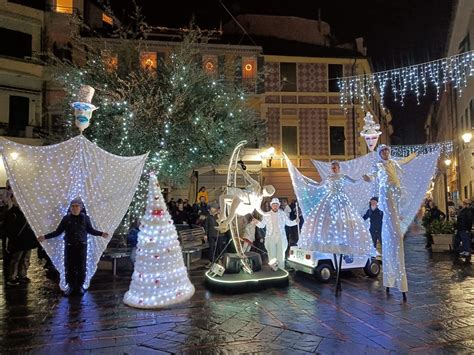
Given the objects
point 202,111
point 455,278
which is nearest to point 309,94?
point 202,111

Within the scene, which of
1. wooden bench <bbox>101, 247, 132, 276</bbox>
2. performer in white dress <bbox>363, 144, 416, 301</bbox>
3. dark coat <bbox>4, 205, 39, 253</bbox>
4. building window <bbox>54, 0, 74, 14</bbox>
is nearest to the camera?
performer in white dress <bbox>363, 144, 416, 301</bbox>

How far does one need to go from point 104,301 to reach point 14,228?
3001 millimetres

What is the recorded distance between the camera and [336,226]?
797 cm

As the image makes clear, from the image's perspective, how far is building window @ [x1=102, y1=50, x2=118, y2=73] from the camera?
12.6 m

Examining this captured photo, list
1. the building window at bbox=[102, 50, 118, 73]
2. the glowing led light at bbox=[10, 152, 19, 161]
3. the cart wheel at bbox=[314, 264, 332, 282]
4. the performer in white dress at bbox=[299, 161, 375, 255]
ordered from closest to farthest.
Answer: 1. the glowing led light at bbox=[10, 152, 19, 161]
2. the performer in white dress at bbox=[299, 161, 375, 255]
3. the cart wheel at bbox=[314, 264, 332, 282]
4. the building window at bbox=[102, 50, 118, 73]

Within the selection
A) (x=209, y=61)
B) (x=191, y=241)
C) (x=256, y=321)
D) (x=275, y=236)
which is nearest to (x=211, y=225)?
(x=191, y=241)

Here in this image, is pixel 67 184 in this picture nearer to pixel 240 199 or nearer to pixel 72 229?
pixel 72 229

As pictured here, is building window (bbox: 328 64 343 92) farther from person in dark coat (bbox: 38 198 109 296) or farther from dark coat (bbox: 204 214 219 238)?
person in dark coat (bbox: 38 198 109 296)

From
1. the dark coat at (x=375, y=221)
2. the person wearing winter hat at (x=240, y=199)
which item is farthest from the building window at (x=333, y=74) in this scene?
the person wearing winter hat at (x=240, y=199)

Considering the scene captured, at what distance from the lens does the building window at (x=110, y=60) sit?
1260 cm

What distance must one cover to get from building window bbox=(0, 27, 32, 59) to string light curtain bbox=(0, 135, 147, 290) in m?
18.8

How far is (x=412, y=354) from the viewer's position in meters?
4.79

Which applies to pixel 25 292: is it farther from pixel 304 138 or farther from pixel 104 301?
pixel 304 138

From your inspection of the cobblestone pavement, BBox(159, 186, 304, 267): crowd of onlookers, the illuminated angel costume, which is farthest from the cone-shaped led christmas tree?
the illuminated angel costume
